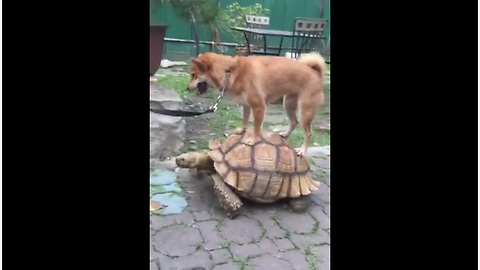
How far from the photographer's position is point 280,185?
55.2 inches

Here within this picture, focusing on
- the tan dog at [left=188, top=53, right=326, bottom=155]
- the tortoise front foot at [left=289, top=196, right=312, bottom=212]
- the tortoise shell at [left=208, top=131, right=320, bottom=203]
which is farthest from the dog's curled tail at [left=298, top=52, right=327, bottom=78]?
the tortoise front foot at [left=289, top=196, right=312, bottom=212]

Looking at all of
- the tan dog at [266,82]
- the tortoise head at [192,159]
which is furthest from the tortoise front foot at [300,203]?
the tortoise head at [192,159]

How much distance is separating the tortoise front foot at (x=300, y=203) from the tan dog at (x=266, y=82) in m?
0.14

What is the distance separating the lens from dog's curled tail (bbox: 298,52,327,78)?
134cm

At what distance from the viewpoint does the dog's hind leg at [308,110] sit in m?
1.37

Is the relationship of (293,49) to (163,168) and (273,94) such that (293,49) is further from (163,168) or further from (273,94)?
(163,168)

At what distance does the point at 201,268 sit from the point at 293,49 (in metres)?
0.63

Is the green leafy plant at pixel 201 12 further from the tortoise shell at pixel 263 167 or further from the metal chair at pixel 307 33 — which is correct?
the tortoise shell at pixel 263 167

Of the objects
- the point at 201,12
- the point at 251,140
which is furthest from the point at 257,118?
the point at 201,12

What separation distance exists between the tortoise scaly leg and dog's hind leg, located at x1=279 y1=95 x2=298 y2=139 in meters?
0.23
